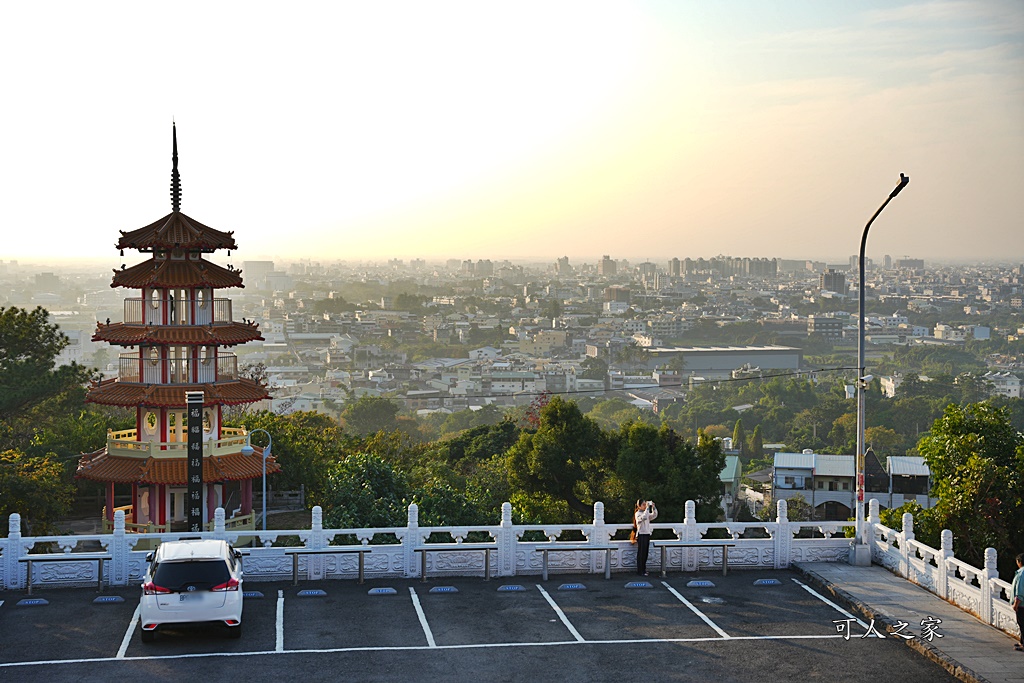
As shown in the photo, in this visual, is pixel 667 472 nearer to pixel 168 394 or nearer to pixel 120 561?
pixel 168 394

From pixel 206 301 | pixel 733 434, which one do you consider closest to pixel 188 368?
pixel 206 301

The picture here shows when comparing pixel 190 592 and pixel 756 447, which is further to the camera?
pixel 756 447

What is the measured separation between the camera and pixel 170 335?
90.6ft

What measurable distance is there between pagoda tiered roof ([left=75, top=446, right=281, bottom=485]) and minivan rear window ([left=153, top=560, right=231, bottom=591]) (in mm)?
14534

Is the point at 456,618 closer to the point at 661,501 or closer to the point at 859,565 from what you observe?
the point at 859,565

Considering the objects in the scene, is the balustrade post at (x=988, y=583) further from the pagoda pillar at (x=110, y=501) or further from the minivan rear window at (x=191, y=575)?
the pagoda pillar at (x=110, y=501)

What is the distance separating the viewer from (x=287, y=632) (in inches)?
581

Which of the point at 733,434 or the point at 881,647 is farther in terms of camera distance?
the point at 733,434

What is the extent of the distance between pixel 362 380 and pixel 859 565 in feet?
542

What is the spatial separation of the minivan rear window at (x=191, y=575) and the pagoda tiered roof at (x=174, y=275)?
1460cm

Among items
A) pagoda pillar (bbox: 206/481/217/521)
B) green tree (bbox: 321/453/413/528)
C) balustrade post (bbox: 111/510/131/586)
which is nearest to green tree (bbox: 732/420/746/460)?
green tree (bbox: 321/453/413/528)

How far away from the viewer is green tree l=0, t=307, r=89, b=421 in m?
40.1

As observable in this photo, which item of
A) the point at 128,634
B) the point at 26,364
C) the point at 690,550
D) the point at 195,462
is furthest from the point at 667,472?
the point at 128,634

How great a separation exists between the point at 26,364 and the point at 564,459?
2003cm
